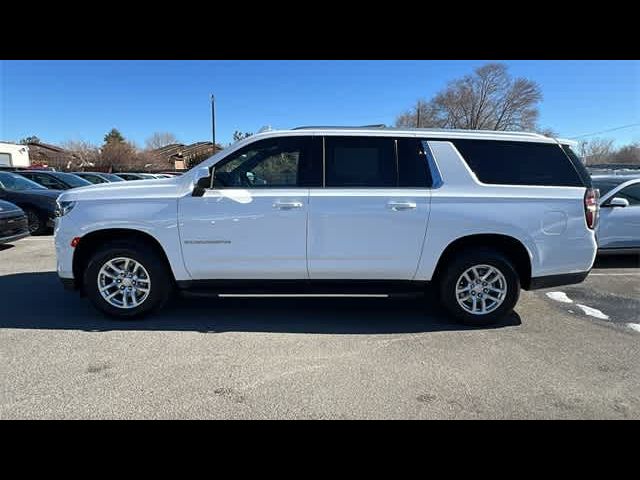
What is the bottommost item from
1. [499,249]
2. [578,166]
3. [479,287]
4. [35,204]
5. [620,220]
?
[479,287]

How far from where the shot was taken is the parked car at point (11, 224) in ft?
23.9

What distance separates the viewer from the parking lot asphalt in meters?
2.67

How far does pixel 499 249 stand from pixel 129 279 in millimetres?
3934

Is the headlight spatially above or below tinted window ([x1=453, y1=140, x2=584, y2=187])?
below

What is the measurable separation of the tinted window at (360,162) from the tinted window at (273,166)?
147mm

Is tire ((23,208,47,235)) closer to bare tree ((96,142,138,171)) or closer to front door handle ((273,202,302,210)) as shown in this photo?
front door handle ((273,202,302,210))

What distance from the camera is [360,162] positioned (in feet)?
13.0

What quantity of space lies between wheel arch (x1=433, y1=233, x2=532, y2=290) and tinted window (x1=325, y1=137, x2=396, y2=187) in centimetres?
93

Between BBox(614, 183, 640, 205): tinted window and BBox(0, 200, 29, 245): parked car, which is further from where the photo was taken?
BBox(0, 200, 29, 245): parked car

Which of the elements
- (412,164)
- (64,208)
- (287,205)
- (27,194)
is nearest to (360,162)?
(412,164)

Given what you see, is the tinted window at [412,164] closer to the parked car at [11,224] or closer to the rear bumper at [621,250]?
the rear bumper at [621,250]

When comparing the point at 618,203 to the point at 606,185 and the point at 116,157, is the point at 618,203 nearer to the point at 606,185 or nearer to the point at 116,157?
the point at 606,185

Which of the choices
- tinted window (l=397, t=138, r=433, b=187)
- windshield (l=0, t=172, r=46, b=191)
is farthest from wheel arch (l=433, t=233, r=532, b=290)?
windshield (l=0, t=172, r=46, b=191)
